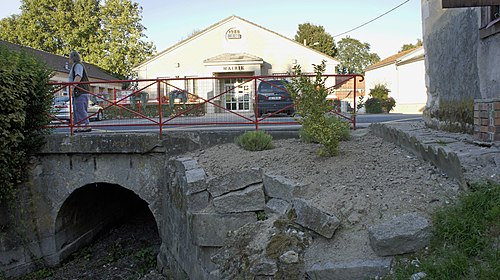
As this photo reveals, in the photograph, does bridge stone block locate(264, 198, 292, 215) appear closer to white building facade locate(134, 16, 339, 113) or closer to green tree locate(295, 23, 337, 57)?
white building facade locate(134, 16, 339, 113)

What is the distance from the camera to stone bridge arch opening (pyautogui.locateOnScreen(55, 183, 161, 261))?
27.5ft

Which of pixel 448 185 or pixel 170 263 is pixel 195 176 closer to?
pixel 170 263

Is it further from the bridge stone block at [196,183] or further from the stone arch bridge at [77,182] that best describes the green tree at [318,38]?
the bridge stone block at [196,183]

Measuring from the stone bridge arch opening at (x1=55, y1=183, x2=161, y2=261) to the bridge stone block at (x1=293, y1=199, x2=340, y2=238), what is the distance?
5130mm

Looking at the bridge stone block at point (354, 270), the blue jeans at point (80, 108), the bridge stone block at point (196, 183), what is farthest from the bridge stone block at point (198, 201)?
the blue jeans at point (80, 108)

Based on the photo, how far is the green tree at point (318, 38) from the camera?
53.6m

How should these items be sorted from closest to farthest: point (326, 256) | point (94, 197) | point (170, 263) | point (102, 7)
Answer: point (326, 256) < point (170, 263) < point (94, 197) < point (102, 7)

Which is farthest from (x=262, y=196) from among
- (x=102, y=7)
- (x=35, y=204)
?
(x=102, y=7)

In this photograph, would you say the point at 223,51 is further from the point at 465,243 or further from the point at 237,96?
the point at 465,243

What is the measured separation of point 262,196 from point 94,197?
5.79m

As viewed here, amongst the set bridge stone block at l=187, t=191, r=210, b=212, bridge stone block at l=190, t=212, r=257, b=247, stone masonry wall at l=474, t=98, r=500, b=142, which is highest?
stone masonry wall at l=474, t=98, r=500, b=142

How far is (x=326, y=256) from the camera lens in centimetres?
360

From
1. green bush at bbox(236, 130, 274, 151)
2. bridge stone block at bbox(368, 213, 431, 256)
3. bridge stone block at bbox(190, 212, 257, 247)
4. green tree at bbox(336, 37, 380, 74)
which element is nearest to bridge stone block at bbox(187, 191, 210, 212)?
bridge stone block at bbox(190, 212, 257, 247)

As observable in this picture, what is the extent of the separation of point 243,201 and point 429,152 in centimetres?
214
